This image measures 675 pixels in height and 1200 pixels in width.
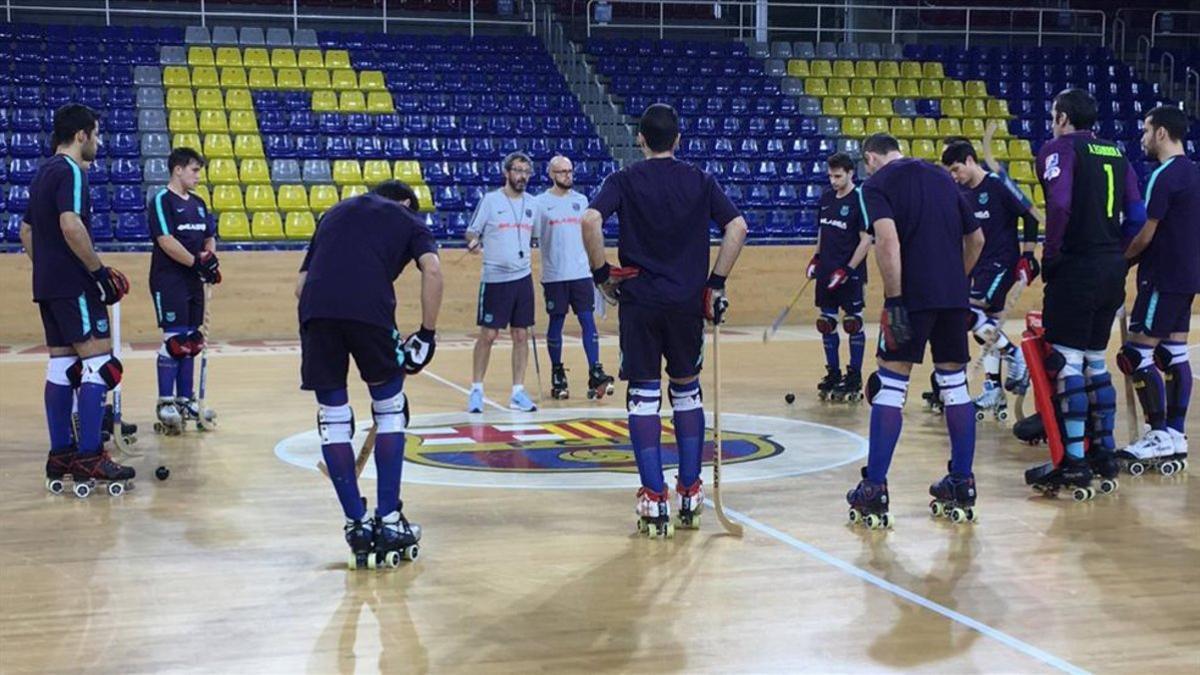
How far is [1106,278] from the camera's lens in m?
7.36

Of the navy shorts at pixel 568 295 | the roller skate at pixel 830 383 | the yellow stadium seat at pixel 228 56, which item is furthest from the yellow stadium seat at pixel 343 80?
the roller skate at pixel 830 383

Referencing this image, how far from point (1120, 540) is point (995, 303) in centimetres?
354

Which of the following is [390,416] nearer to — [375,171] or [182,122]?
[375,171]

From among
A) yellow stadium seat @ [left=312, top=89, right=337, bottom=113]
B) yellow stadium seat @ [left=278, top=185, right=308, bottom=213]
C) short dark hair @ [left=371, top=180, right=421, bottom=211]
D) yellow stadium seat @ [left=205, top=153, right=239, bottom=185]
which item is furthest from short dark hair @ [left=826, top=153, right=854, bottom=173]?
yellow stadium seat @ [left=312, top=89, right=337, bottom=113]

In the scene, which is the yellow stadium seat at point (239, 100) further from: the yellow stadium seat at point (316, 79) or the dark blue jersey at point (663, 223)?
the dark blue jersey at point (663, 223)

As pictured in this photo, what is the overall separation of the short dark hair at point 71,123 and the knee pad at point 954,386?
4.46 metres

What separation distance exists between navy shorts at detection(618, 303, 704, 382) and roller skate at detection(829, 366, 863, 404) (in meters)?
4.79

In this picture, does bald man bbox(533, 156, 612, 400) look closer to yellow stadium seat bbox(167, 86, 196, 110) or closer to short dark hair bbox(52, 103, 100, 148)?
short dark hair bbox(52, 103, 100, 148)

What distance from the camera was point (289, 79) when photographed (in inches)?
809

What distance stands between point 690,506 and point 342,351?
180 centimetres

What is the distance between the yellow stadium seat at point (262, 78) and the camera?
2033 cm

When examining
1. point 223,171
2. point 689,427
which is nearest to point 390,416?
point 689,427

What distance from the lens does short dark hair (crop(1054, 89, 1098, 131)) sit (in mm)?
7258

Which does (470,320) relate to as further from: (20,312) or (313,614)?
(313,614)
